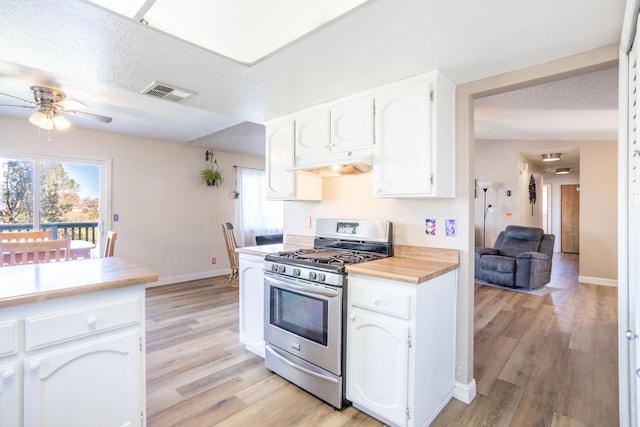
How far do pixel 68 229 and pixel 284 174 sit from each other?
340 centimetres

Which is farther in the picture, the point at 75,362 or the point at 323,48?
the point at 323,48

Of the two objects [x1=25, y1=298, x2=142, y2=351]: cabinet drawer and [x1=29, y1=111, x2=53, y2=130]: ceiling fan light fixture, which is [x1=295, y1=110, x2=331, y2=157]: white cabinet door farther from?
[x1=29, y1=111, x2=53, y2=130]: ceiling fan light fixture

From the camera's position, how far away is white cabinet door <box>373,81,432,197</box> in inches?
80.7

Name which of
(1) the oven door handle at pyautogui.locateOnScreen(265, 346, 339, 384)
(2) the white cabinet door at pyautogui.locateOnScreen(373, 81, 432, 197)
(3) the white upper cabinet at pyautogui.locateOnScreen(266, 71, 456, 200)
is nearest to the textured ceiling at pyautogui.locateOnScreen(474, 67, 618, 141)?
(3) the white upper cabinet at pyautogui.locateOnScreen(266, 71, 456, 200)

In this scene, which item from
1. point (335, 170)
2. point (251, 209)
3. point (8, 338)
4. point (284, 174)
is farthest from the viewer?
point (251, 209)

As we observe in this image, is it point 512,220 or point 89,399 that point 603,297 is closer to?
point 512,220

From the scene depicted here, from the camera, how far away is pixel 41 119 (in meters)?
2.77

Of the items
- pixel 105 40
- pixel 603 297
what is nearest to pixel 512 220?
pixel 603 297

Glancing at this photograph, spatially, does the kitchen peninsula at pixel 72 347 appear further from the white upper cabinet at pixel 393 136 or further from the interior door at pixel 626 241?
the interior door at pixel 626 241

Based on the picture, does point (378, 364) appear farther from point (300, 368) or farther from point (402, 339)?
point (300, 368)

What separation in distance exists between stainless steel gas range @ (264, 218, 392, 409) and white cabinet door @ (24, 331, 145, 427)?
1000 millimetres

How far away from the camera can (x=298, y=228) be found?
130 inches

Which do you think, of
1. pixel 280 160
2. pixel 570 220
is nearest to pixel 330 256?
pixel 280 160

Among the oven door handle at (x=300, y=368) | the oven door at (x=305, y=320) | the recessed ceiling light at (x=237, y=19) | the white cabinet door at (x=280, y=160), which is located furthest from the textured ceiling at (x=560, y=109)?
the oven door handle at (x=300, y=368)
